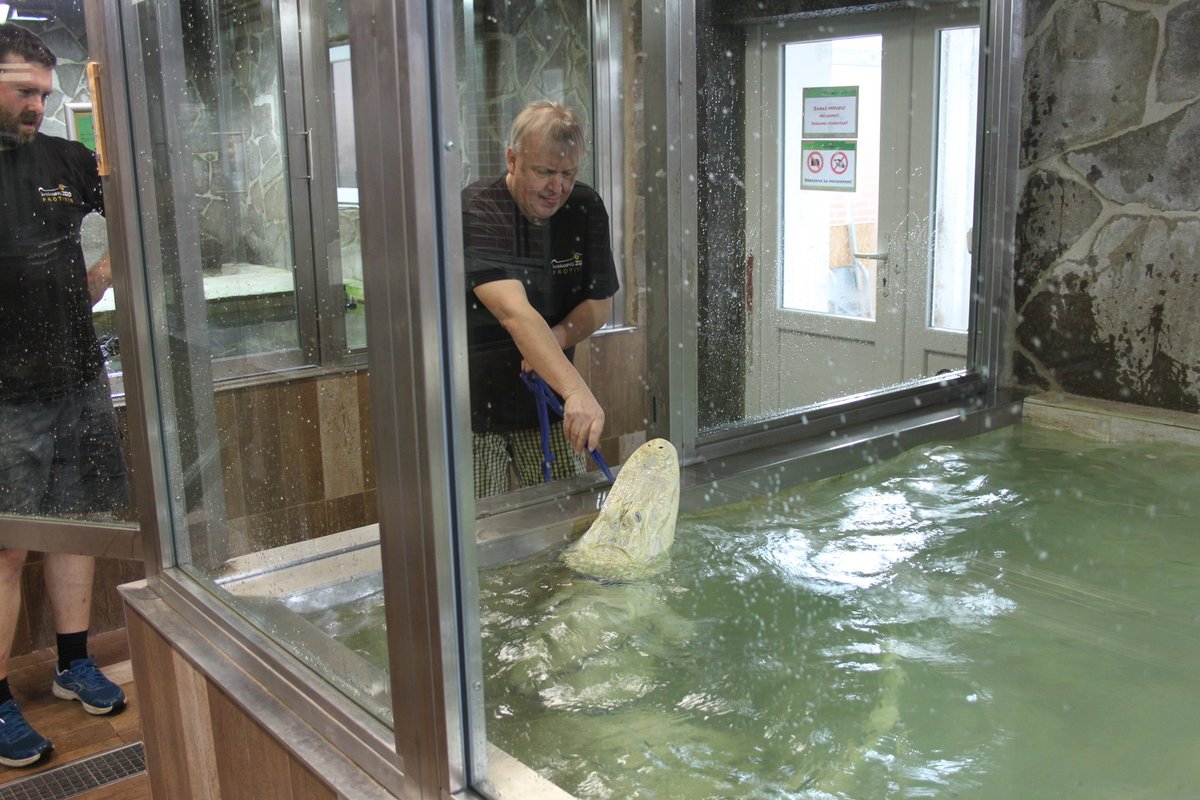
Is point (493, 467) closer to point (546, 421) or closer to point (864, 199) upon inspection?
point (546, 421)

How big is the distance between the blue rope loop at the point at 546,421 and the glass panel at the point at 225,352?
0.58 metres

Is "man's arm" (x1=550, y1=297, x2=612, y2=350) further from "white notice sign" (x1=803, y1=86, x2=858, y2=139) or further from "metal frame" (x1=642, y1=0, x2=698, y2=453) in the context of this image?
"white notice sign" (x1=803, y1=86, x2=858, y2=139)

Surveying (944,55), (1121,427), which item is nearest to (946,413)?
(1121,427)

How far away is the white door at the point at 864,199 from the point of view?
10.1ft

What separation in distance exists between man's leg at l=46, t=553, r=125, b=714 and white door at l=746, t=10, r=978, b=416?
1978 mm

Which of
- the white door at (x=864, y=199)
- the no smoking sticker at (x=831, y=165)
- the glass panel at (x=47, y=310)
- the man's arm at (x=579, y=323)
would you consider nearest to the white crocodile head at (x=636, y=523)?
the man's arm at (x=579, y=323)

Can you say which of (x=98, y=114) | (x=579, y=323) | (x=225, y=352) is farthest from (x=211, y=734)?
(x=579, y=323)

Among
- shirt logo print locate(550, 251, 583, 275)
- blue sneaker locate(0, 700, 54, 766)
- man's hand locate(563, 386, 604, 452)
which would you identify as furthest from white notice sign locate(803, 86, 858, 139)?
blue sneaker locate(0, 700, 54, 766)

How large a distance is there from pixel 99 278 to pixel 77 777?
4.16 ft

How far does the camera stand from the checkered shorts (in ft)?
5.96

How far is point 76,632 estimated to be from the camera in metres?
2.84

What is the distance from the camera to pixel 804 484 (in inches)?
95.2

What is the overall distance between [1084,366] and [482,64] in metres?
2.19

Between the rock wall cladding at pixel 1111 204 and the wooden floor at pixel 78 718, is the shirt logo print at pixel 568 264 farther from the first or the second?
the rock wall cladding at pixel 1111 204
